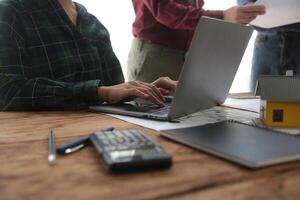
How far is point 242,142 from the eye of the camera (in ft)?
2.00

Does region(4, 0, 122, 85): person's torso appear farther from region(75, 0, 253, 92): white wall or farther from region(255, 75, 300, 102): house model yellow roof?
region(75, 0, 253, 92): white wall

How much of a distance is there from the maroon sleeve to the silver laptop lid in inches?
17.5

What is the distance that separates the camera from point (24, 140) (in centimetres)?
69

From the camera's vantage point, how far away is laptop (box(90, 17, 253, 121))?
0.78m

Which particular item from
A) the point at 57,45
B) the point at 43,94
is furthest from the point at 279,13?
the point at 43,94

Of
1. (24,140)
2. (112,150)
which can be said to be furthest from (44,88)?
(112,150)

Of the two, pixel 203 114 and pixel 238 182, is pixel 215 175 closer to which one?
pixel 238 182

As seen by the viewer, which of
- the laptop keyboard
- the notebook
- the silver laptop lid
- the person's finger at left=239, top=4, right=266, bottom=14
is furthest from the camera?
the person's finger at left=239, top=4, right=266, bottom=14

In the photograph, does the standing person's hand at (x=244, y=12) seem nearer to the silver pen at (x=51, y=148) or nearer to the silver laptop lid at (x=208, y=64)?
the silver laptop lid at (x=208, y=64)

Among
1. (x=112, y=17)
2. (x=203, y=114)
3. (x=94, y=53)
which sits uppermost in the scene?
(x=112, y=17)

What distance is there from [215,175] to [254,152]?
0.32 feet

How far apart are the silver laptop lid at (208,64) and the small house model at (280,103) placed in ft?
0.44

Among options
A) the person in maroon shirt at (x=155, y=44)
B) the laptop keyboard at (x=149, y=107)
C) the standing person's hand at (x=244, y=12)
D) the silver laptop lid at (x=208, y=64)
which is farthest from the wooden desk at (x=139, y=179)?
the person in maroon shirt at (x=155, y=44)

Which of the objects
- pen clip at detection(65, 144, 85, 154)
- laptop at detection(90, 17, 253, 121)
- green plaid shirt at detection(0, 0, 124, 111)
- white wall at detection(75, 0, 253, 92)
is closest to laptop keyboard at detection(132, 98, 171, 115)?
laptop at detection(90, 17, 253, 121)
